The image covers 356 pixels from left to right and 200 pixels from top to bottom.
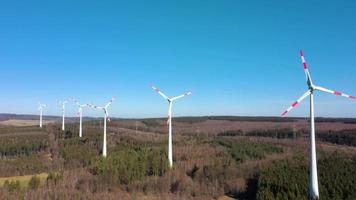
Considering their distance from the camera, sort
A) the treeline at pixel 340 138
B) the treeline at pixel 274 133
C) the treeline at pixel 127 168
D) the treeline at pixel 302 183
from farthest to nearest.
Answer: the treeline at pixel 274 133, the treeline at pixel 340 138, the treeline at pixel 127 168, the treeline at pixel 302 183

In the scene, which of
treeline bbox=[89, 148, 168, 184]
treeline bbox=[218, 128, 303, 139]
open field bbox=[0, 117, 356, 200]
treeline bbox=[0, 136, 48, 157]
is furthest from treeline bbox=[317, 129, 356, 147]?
treeline bbox=[0, 136, 48, 157]

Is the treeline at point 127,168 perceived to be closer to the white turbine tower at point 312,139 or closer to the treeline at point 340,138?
the white turbine tower at point 312,139

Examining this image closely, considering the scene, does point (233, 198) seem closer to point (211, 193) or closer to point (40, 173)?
point (211, 193)

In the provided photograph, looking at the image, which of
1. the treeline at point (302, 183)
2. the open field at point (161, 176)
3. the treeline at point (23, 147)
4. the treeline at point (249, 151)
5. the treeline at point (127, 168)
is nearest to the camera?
the treeline at point (302, 183)

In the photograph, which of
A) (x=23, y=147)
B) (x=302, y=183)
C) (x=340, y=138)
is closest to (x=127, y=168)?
(x=302, y=183)

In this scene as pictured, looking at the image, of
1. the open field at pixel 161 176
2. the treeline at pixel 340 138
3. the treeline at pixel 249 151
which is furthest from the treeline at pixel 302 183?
the treeline at pixel 340 138

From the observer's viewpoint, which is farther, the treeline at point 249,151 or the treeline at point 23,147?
the treeline at point 23,147

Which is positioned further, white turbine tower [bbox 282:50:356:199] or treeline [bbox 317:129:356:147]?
treeline [bbox 317:129:356:147]

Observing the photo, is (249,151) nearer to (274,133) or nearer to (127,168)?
(127,168)

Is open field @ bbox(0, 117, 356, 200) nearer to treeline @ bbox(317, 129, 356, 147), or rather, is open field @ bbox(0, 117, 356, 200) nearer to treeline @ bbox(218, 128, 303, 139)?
treeline @ bbox(317, 129, 356, 147)

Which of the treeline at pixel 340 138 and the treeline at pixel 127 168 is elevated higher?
the treeline at pixel 340 138
